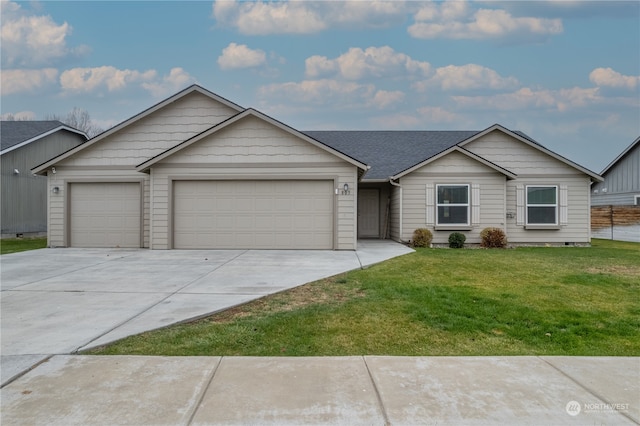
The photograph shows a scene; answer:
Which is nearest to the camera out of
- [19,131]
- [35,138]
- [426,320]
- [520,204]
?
[426,320]

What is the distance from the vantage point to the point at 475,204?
13.9 m

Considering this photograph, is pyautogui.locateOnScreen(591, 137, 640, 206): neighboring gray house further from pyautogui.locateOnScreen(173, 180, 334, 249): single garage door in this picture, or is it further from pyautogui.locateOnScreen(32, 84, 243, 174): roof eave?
pyautogui.locateOnScreen(32, 84, 243, 174): roof eave

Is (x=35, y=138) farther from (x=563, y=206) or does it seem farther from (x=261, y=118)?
(x=563, y=206)

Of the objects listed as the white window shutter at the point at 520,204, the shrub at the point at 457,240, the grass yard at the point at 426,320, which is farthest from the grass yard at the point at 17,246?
the white window shutter at the point at 520,204

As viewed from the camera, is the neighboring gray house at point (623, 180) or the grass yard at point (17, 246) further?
the neighboring gray house at point (623, 180)

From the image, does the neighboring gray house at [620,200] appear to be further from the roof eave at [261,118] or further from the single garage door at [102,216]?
the single garage door at [102,216]

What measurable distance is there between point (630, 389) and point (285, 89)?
21.0m

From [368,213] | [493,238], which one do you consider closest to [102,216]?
[368,213]

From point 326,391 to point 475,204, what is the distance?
39.7ft

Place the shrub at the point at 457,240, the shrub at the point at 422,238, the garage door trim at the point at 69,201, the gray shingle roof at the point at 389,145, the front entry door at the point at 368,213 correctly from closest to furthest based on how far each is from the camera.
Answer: the garage door trim at the point at 69,201 < the shrub at the point at 457,240 < the shrub at the point at 422,238 < the gray shingle roof at the point at 389,145 < the front entry door at the point at 368,213

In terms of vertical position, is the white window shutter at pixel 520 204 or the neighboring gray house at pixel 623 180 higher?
the neighboring gray house at pixel 623 180

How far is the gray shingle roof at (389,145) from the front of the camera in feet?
52.7

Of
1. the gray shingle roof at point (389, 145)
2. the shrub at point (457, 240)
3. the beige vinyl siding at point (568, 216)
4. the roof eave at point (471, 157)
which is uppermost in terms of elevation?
the gray shingle roof at point (389, 145)

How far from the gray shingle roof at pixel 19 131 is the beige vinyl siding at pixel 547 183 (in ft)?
70.7
